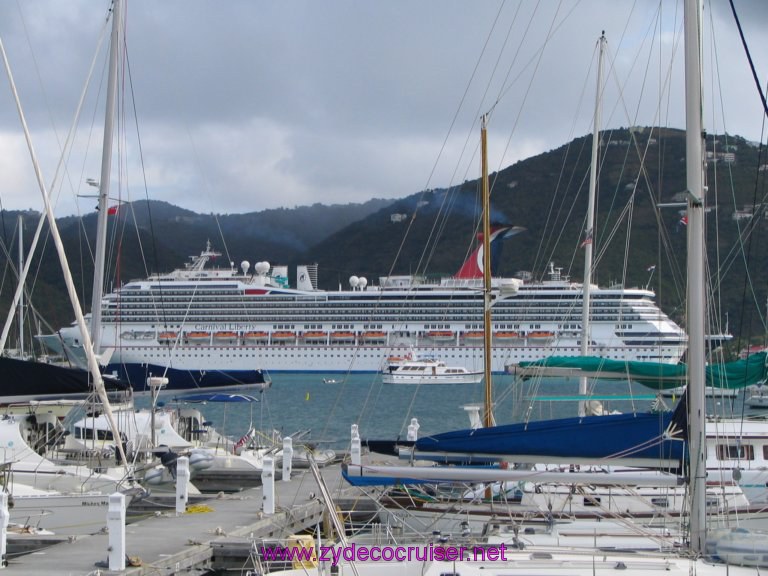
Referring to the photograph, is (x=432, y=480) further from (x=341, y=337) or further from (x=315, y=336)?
(x=315, y=336)

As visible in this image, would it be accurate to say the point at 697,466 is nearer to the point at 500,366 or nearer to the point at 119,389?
the point at 119,389

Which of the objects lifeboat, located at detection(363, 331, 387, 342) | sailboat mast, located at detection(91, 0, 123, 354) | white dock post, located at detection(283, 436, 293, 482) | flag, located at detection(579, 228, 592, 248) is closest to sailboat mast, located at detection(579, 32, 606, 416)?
flag, located at detection(579, 228, 592, 248)

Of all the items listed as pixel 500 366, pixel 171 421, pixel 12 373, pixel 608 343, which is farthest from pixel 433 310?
pixel 12 373

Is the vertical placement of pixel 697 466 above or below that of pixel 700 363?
below

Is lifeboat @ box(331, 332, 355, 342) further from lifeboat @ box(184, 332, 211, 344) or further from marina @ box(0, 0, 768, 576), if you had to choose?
marina @ box(0, 0, 768, 576)

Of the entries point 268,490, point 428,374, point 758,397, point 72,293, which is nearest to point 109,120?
point 72,293

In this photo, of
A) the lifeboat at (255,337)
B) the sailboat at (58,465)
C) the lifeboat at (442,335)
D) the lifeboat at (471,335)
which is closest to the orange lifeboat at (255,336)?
the lifeboat at (255,337)
